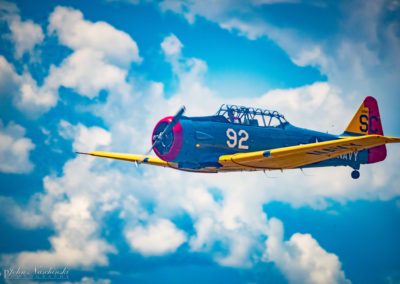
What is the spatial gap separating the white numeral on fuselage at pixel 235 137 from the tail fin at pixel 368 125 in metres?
7.79

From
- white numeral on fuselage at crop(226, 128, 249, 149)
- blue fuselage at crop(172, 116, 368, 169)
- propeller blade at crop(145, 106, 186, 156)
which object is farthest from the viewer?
white numeral on fuselage at crop(226, 128, 249, 149)

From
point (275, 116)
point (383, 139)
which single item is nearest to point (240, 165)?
point (275, 116)

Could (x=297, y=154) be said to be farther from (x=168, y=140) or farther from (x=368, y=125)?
(x=368, y=125)

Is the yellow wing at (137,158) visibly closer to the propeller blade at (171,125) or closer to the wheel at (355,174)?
the propeller blade at (171,125)

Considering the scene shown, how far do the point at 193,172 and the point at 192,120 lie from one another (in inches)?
106

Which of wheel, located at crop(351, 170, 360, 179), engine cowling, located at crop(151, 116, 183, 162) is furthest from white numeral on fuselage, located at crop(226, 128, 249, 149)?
wheel, located at crop(351, 170, 360, 179)

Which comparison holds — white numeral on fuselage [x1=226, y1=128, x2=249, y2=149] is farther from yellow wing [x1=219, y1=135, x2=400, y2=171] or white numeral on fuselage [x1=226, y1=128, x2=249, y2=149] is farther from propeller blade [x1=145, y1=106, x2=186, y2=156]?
propeller blade [x1=145, y1=106, x2=186, y2=156]

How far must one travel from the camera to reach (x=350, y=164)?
865 inches

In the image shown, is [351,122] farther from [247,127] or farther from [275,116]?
[247,127]

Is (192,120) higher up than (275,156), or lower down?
higher up

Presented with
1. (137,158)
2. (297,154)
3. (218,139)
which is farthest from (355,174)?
(137,158)

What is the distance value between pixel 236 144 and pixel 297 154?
9.11ft

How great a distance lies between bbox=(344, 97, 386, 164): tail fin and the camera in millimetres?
22484

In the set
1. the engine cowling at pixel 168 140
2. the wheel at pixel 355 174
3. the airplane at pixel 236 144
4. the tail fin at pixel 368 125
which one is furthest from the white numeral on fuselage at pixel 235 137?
the tail fin at pixel 368 125
